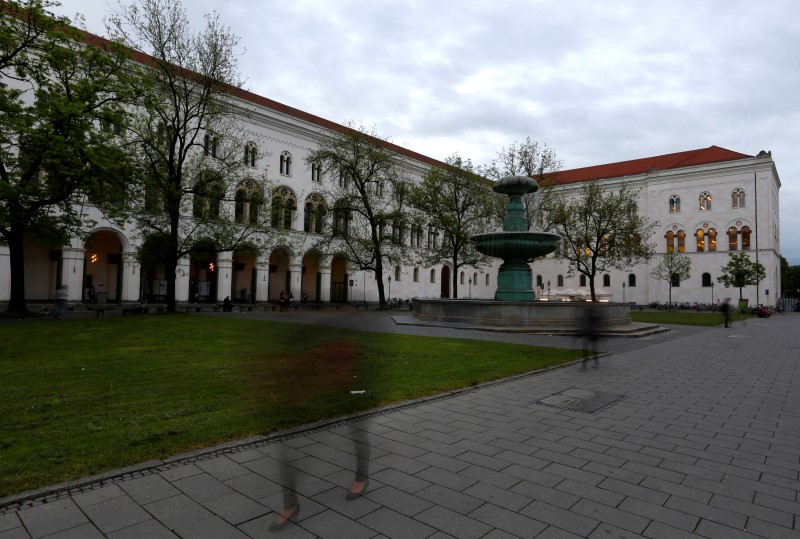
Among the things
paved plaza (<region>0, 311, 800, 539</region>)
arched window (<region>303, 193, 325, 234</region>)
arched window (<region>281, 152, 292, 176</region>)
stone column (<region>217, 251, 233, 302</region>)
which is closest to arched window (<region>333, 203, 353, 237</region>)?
arched window (<region>303, 193, 325, 234</region>)

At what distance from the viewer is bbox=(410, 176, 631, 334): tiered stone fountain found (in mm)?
19281

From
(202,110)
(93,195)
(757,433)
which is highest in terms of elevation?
(202,110)

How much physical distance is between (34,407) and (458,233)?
1366 inches

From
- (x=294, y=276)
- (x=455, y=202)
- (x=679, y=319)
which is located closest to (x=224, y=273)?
(x=294, y=276)

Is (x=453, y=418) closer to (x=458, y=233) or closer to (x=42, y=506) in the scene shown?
(x=42, y=506)

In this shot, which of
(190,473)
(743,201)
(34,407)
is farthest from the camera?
(743,201)

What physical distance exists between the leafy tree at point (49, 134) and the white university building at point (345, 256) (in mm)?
10462

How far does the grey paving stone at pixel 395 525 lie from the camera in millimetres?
3106

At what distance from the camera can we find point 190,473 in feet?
13.3

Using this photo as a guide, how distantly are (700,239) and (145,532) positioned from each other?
72.9 m

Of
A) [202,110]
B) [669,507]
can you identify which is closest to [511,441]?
[669,507]

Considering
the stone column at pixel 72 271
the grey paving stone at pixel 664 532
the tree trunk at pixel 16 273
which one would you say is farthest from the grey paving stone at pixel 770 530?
the stone column at pixel 72 271

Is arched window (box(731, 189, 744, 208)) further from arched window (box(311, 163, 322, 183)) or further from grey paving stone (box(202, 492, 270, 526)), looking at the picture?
grey paving stone (box(202, 492, 270, 526))

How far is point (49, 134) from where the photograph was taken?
61.9 ft
